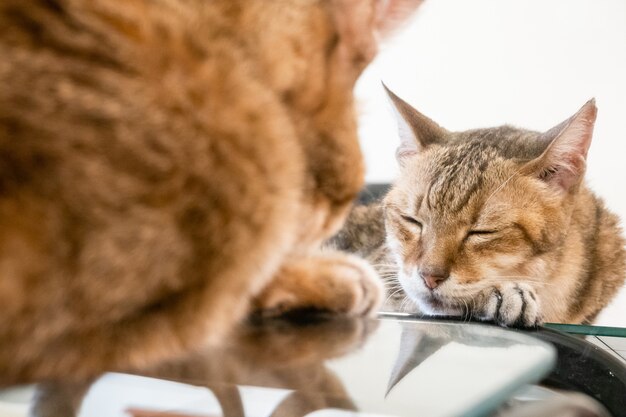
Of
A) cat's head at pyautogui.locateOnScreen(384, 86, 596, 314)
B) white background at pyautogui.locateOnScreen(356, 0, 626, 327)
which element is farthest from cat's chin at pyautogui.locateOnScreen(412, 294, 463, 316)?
white background at pyautogui.locateOnScreen(356, 0, 626, 327)

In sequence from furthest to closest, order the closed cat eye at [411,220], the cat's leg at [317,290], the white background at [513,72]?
the white background at [513,72], the closed cat eye at [411,220], the cat's leg at [317,290]

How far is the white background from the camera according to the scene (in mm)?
1409

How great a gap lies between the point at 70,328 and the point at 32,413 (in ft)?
0.54

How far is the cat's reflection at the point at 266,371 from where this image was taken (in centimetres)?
49

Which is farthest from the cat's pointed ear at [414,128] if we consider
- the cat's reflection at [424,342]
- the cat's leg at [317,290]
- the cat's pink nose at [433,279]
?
the cat's leg at [317,290]

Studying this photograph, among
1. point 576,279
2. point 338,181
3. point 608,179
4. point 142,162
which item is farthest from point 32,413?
point 608,179

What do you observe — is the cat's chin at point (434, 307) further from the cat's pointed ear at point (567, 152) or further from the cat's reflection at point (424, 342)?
the cat's pointed ear at point (567, 152)

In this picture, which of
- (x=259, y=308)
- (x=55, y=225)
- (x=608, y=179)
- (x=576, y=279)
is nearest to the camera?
(x=55, y=225)

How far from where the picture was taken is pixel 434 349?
2.12 feet

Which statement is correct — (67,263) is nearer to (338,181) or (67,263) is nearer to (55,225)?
(55,225)

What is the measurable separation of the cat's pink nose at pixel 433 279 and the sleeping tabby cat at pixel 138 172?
0.52 meters

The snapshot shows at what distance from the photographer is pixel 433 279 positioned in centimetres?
101

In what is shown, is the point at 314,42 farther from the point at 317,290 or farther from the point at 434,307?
the point at 434,307

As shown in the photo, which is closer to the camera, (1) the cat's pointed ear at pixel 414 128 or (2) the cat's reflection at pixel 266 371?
(2) the cat's reflection at pixel 266 371
